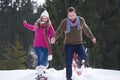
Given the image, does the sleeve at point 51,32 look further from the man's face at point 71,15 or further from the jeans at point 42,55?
the man's face at point 71,15

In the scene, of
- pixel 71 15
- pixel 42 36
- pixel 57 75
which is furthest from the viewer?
pixel 57 75

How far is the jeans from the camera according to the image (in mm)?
8534

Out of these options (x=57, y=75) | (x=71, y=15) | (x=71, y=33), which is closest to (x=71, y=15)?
(x=71, y=15)

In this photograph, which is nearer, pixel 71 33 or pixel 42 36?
pixel 71 33

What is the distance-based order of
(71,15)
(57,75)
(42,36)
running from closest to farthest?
(71,15), (42,36), (57,75)

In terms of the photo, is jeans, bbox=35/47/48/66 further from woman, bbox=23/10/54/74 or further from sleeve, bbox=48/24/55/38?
sleeve, bbox=48/24/55/38

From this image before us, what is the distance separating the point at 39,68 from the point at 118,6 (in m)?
16.8

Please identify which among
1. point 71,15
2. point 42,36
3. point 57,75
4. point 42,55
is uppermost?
point 71,15

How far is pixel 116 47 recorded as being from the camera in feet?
77.0

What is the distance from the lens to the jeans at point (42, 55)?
8534 mm

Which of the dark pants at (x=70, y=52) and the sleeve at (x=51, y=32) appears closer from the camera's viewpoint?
the dark pants at (x=70, y=52)

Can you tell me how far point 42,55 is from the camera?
8.59m

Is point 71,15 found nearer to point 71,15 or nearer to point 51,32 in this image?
point 71,15

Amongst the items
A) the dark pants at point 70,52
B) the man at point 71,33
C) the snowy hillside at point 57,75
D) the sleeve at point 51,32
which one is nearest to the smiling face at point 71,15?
the man at point 71,33
